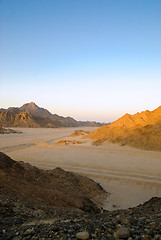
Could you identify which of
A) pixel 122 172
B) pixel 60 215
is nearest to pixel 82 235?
pixel 60 215

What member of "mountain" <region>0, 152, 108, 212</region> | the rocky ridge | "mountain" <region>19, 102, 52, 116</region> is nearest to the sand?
"mountain" <region>0, 152, 108, 212</region>

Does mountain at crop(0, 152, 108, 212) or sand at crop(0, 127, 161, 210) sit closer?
mountain at crop(0, 152, 108, 212)

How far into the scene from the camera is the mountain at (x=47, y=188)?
5641 mm

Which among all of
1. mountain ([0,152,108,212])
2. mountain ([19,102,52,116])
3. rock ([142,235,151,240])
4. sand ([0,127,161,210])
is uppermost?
mountain ([19,102,52,116])

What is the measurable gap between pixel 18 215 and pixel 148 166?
12.1 meters

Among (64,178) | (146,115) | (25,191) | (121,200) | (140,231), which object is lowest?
(121,200)

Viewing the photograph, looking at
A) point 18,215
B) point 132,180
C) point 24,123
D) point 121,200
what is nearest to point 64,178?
point 121,200

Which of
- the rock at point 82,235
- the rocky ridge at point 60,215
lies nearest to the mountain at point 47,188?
the rocky ridge at point 60,215

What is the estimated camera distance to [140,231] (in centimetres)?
243

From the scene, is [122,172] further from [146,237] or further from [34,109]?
[34,109]

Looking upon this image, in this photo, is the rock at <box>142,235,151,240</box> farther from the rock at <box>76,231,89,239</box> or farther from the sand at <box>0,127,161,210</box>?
the sand at <box>0,127,161,210</box>

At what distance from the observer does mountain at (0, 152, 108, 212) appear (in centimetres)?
564

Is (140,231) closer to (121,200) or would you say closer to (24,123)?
(121,200)

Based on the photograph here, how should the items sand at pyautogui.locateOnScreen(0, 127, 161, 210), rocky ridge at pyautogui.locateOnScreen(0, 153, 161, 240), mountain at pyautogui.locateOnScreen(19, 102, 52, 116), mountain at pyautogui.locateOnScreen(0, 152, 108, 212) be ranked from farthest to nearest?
mountain at pyautogui.locateOnScreen(19, 102, 52, 116) < sand at pyautogui.locateOnScreen(0, 127, 161, 210) < mountain at pyautogui.locateOnScreen(0, 152, 108, 212) < rocky ridge at pyautogui.locateOnScreen(0, 153, 161, 240)
